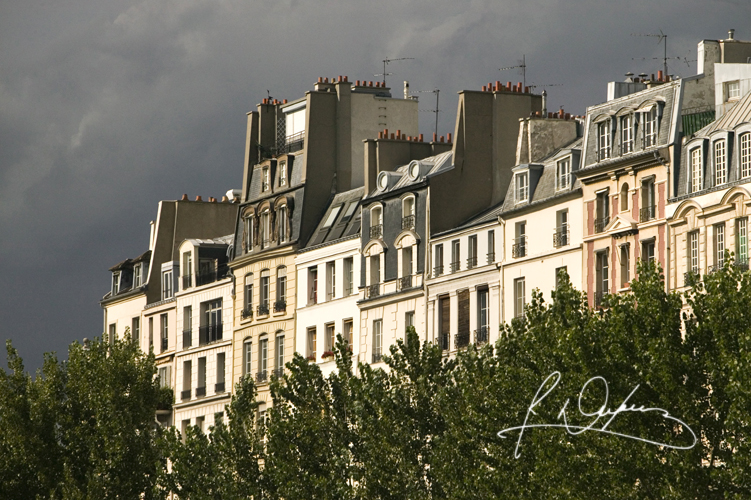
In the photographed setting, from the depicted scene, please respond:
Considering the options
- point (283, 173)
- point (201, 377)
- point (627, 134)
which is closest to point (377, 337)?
point (283, 173)

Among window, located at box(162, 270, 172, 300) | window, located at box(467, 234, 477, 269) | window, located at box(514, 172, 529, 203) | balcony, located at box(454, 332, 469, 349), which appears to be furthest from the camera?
window, located at box(162, 270, 172, 300)

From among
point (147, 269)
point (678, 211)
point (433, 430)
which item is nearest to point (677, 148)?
point (678, 211)

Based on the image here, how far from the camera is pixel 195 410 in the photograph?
358 feet

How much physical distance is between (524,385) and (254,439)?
20.5m

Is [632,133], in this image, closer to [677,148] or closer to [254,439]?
[677,148]

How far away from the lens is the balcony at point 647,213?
77.1m

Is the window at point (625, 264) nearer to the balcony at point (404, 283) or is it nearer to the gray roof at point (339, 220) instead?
the balcony at point (404, 283)

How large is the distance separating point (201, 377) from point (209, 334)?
249 centimetres

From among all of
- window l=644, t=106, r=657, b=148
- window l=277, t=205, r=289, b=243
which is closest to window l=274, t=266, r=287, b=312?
window l=277, t=205, r=289, b=243

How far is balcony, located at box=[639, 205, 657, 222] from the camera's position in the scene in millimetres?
77062

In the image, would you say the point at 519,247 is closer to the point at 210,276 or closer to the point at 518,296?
the point at 518,296

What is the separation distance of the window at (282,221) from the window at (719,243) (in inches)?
1291

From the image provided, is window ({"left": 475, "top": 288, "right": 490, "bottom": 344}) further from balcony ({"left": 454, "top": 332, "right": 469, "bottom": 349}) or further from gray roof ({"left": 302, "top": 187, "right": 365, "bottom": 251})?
gray roof ({"left": 302, "top": 187, "right": 365, "bottom": 251})

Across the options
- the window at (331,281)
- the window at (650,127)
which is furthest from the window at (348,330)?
the window at (650,127)
